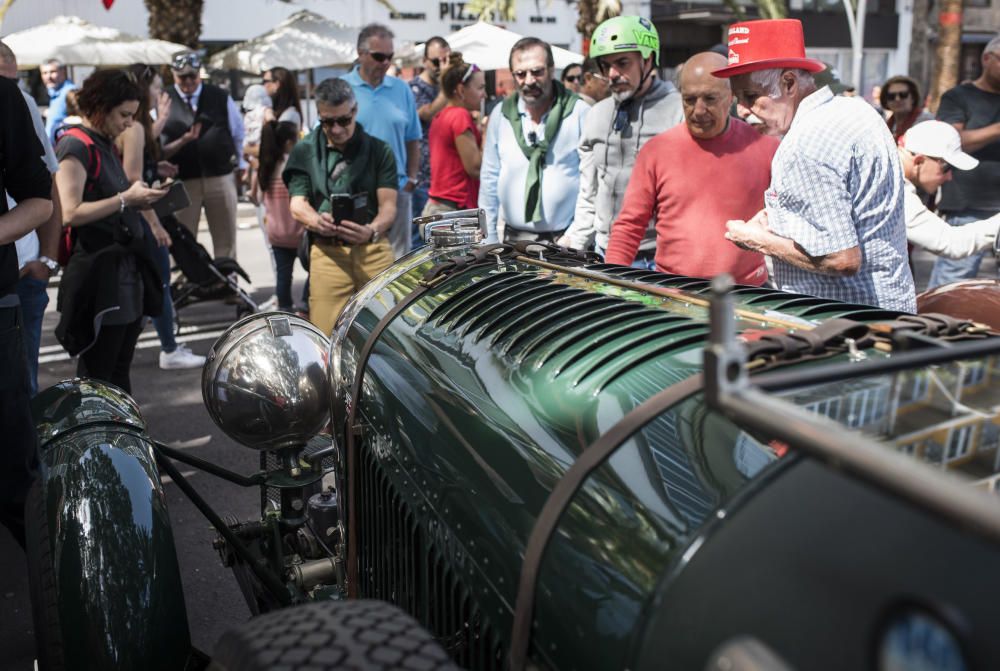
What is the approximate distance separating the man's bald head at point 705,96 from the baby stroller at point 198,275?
4.11 metres

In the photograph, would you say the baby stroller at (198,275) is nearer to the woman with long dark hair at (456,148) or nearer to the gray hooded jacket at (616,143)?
the woman with long dark hair at (456,148)

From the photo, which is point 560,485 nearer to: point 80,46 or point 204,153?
point 204,153

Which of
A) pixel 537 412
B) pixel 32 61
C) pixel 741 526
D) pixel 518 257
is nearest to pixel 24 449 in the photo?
pixel 518 257

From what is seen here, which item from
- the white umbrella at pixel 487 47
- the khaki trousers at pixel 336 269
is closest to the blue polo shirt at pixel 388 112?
the khaki trousers at pixel 336 269

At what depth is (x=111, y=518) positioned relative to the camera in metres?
2.23

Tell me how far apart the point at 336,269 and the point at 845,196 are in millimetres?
2974

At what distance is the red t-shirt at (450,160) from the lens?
6.66 metres

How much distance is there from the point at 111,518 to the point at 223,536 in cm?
66

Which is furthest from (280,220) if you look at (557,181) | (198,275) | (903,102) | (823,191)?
(823,191)

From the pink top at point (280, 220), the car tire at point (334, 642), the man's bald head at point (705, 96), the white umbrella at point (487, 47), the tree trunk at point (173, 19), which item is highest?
the tree trunk at point (173, 19)

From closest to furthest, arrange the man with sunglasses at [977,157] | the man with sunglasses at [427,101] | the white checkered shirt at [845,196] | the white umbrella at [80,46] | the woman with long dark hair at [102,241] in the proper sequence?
1. the white checkered shirt at [845,196]
2. the woman with long dark hair at [102,241]
3. the man with sunglasses at [977,157]
4. the man with sunglasses at [427,101]
5. the white umbrella at [80,46]

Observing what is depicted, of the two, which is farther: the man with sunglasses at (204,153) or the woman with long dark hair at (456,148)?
the man with sunglasses at (204,153)

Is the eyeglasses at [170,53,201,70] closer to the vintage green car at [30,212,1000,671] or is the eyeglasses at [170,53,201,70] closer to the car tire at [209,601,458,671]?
the vintage green car at [30,212,1000,671]

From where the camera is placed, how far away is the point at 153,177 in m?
6.26
